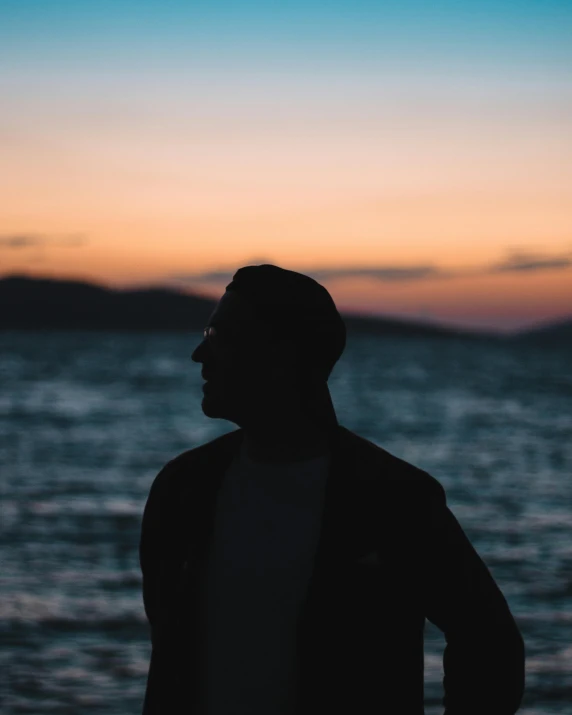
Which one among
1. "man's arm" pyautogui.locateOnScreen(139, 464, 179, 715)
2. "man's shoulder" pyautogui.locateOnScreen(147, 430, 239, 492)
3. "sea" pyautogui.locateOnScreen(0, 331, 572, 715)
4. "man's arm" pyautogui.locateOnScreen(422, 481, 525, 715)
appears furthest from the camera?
→ "sea" pyautogui.locateOnScreen(0, 331, 572, 715)

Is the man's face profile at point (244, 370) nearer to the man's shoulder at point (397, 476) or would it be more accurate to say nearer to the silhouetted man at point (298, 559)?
the silhouetted man at point (298, 559)

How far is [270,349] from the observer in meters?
2.33

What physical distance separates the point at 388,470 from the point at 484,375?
96.6 meters

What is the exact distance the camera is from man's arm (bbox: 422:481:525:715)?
215cm

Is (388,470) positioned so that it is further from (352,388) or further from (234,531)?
(352,388)

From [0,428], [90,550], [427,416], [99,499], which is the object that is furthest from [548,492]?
[427,416]

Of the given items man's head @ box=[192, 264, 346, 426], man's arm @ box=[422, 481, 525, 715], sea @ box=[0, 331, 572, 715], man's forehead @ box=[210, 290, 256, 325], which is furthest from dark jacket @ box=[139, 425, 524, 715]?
sea @ box=[0, 331, 572, 715]

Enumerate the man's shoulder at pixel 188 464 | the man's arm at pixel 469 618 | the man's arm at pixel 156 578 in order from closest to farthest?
1. the man's arm at pixel 469 618
2. the man's arm at pixel 156 578
3. the man's shoulder at pixel 188 464

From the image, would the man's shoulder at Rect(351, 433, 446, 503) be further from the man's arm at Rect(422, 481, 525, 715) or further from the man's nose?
the man's nose

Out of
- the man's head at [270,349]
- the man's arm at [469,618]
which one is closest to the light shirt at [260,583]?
the man's head at [270,349]

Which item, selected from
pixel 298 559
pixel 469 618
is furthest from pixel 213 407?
pixel 469 618

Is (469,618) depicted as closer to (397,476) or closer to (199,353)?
(397,476)

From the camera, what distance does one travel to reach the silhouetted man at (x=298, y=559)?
217cm

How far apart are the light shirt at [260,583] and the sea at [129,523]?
488 centimetres
